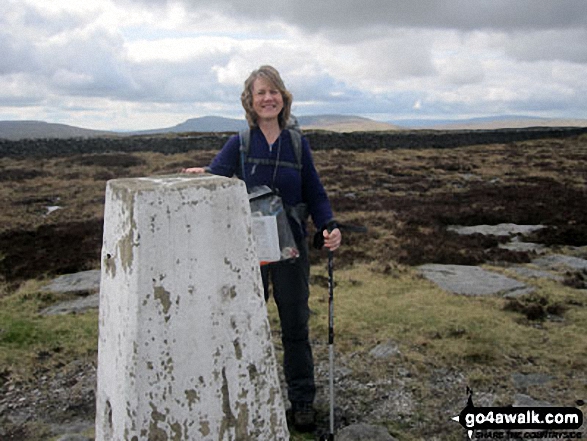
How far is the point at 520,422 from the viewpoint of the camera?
4.13 metres

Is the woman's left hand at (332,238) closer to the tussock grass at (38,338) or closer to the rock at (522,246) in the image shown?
the tussock grass at (38,338)

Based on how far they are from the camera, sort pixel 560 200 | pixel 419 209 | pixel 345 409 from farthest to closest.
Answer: pixel 560 200, pixel 419 209, pixel 345 409

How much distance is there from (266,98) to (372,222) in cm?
1058

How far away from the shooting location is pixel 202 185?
227cm

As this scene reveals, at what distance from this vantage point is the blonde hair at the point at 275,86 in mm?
3512

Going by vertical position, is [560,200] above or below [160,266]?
below

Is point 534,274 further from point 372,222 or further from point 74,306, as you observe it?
point 74,306

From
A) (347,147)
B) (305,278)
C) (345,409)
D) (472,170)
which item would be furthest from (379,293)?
(347,147)

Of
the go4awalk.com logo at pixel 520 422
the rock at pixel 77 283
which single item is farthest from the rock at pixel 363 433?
the rock at pixel 77 283

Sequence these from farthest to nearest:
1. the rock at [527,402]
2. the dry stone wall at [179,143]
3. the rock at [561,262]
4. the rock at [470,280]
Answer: the dry stone wall at [179,143] < the rock at [561,262] < the rock at [470,280] < the rock at [527,402]

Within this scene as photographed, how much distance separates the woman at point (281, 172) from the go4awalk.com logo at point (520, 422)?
1.43 meters

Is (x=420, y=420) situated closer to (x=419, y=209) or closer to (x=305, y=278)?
(x=305, y=278)

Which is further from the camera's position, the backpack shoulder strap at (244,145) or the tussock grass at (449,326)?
the tussock grass at (449,326)

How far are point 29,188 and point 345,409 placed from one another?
21904mm
